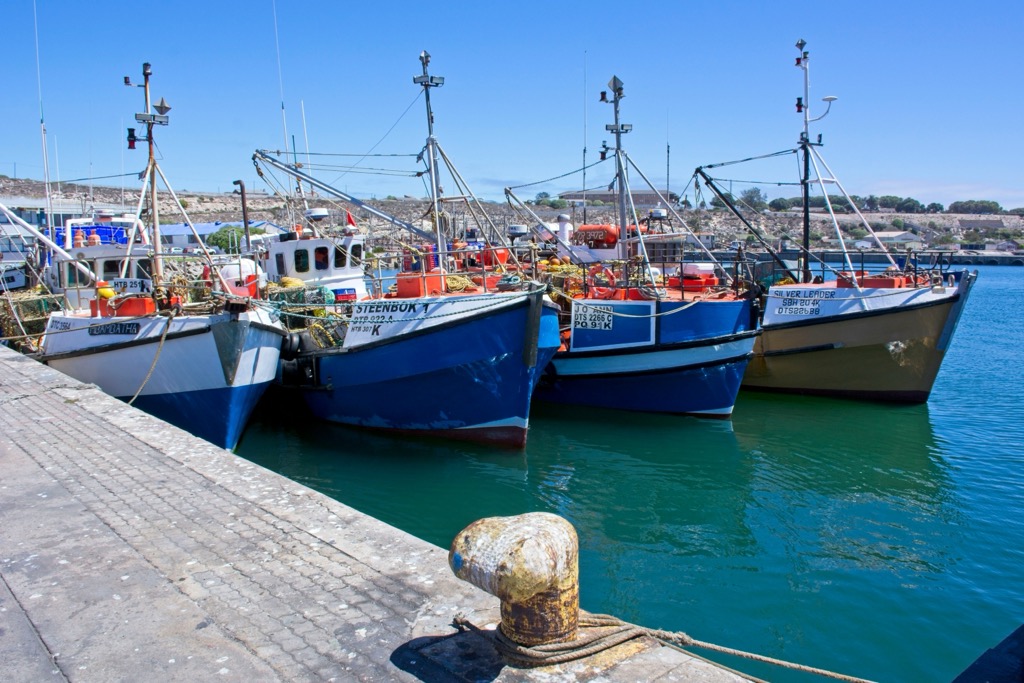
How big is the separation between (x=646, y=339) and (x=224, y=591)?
36.1 feet

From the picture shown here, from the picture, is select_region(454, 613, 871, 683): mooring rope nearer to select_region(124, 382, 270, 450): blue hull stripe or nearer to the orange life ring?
select_region(124, 382, 270, 450): blue hull stripe

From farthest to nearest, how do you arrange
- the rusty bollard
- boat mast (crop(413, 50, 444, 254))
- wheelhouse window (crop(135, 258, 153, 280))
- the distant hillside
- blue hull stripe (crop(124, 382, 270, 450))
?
the distant hillside, wheelhouse window (crop(135, 258, 153, 280)), boat mast (crop(413, 50, 444, 254)), blue hull stripe (crop(124, 382, 270, 450)), the rusty bollard

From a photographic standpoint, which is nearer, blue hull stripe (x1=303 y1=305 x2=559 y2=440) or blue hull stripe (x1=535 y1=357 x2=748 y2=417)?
blue hull stripe (x1=303 y1=305 x2=559 y2=440)

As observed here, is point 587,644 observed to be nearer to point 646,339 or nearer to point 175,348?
point 175,348

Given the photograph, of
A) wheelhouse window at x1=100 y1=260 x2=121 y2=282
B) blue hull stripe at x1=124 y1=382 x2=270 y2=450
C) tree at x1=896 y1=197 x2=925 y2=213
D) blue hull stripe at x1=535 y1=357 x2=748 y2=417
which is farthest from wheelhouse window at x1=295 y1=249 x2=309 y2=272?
tree at x1=896 y1=197 x2=925 y2=213

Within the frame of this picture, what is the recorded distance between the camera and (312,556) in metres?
4.96

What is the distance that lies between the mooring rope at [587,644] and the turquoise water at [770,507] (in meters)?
2.93

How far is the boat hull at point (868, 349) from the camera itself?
15656 mm

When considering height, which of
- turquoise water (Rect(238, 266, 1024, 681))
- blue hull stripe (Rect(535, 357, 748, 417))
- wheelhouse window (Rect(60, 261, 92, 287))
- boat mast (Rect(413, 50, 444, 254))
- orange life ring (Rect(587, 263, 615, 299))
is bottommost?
turquoise water (Rect(238, 266, 1024, 681))

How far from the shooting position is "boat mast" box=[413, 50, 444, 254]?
1358 centimetres

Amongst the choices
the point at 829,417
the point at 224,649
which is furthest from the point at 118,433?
the point at 829,417

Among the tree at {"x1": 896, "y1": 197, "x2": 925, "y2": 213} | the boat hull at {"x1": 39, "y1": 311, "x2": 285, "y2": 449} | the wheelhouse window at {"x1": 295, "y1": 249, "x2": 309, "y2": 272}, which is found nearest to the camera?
the boat hull at {"x1": 39, "y1": 311, "x2": 285, "y2": 449}

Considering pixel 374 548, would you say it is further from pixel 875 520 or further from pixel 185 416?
pixel 185 416

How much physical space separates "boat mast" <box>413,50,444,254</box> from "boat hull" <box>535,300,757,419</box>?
337 cm
